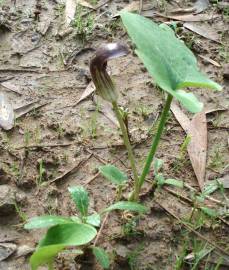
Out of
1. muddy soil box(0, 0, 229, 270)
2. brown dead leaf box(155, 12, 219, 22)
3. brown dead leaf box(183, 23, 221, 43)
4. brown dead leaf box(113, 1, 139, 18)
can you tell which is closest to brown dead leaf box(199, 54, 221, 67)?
muddy soil box(0, 0, 229, 270)

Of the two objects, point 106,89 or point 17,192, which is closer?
point 106,89

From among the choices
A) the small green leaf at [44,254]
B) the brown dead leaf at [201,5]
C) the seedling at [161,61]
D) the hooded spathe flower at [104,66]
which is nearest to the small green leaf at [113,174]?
the seedling at [161,61]

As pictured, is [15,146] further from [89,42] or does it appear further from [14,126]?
[89,42]

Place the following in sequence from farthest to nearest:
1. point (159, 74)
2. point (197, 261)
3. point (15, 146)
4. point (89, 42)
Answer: point (89, 42) → point (15, 146) → point (197, 261) → point (159, 74)

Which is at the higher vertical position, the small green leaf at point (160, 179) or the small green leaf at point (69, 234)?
the small green leaf at point (69, 234)

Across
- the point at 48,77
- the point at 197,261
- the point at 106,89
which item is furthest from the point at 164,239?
the point at 48,77

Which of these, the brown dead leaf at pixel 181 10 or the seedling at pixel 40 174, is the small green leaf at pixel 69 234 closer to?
the seedling at pixel 40 174

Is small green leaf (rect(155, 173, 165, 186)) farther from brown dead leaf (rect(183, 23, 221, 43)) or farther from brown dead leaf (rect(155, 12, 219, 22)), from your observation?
brown dead leaf (rect(155, 12, 219, 22))

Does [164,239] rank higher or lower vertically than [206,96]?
lower

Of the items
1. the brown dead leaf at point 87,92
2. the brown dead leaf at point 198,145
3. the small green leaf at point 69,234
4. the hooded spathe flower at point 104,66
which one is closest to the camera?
the small green leaf at point 69,234
